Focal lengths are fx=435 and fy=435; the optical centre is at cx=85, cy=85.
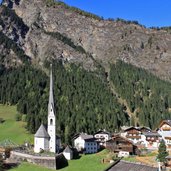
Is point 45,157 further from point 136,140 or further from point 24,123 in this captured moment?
point 24,123

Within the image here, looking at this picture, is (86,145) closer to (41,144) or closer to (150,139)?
(41,144)

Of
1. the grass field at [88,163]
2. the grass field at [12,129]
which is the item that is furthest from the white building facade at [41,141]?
the grass field at [12,129]

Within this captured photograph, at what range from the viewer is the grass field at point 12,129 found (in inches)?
5752

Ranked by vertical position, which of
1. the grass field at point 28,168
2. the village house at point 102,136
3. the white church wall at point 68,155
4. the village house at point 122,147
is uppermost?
the village house at point 102,136

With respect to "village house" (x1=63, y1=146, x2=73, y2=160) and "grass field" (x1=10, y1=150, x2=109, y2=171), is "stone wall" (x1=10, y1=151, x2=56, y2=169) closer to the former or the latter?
"grass field" (x1=10, y1=150, x2=109, y2=171)

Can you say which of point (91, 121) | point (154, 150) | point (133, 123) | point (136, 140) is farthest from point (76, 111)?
point (154, 150)

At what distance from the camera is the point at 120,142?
11744cm

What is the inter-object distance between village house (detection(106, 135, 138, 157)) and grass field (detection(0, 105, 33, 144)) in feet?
109

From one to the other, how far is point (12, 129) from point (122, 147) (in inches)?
2243

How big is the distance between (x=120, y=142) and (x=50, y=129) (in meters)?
19.5

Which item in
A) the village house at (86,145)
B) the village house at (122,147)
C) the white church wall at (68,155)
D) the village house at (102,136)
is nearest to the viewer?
the white church wall at (68,155)

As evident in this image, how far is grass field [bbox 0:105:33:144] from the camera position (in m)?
146

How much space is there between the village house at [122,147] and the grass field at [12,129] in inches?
1310

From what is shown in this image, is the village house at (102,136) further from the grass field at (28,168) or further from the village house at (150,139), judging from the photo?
the grass field at (28,168)
